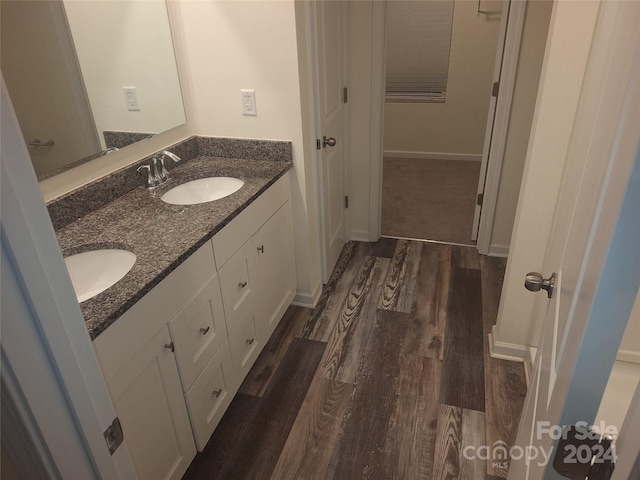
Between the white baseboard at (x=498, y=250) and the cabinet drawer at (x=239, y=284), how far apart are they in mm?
1793

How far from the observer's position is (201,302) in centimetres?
155

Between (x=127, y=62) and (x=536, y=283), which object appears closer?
(x=536, y=283)

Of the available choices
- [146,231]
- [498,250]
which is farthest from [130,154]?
[498,250]

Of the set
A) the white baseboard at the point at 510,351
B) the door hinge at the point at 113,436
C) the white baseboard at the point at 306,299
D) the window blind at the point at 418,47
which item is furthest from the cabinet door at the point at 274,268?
the window blind at the point at 418,47

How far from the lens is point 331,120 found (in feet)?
8.27

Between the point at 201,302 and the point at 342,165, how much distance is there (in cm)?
162

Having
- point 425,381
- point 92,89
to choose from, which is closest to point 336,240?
point 425,381

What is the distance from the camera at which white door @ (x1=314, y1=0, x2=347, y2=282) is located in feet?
7.29

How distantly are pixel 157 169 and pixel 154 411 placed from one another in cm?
107

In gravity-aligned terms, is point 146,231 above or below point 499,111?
below

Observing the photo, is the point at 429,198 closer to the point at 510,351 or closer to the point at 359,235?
the point at 359,235

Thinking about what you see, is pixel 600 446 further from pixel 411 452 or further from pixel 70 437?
pixel 411 452

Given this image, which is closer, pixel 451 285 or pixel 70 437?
pixel 70 437

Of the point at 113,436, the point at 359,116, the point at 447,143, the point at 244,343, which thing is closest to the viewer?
the point at 113,436
